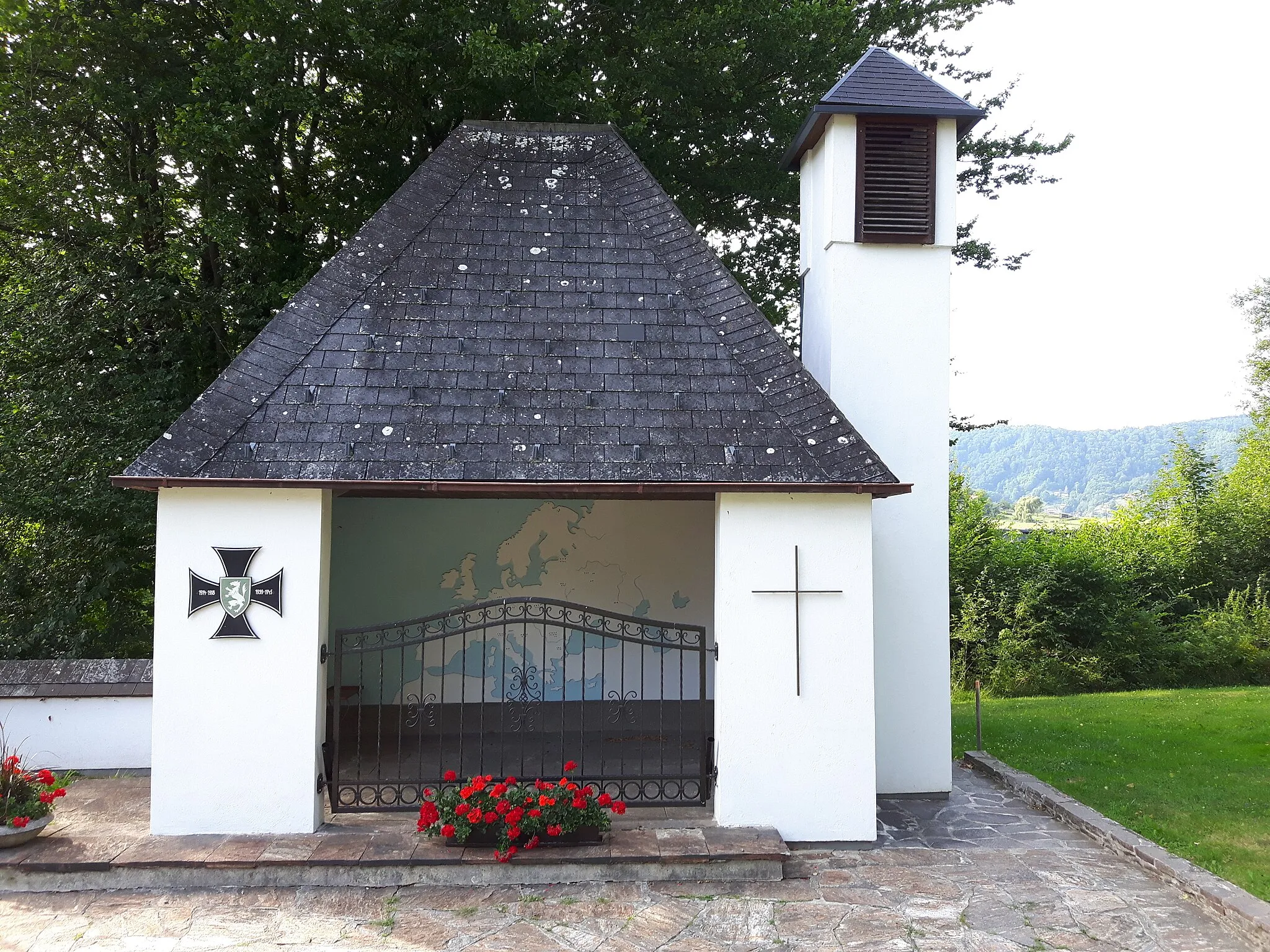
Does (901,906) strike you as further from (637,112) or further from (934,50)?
(934,50)

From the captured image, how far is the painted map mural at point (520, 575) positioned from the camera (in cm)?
1029

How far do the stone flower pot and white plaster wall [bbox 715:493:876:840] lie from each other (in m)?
4.66

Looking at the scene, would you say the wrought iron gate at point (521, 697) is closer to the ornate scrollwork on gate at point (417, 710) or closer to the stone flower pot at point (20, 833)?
the ornate scrollwork on gate at point (417, 710)

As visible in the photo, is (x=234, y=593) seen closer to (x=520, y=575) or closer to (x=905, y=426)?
(x=520, y=575)

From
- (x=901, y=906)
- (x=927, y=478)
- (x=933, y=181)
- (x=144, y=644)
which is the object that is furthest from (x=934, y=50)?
(x=144, y=644)

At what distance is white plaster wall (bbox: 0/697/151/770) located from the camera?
853 centimetres

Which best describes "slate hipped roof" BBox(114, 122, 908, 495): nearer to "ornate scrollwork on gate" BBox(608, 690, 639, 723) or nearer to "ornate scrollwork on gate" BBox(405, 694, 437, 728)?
"ornate scrollwork on gate" BBox(608, 690, 639, 723)

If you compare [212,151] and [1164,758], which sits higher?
[212,151]

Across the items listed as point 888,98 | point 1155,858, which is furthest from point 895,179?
point 1155,858

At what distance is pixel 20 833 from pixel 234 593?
2035 millimetres

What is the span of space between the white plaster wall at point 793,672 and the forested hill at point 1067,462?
9896cm

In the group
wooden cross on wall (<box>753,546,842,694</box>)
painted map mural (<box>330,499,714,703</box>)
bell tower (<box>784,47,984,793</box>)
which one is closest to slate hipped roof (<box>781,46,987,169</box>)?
Result: bell tower (<box>784,47,984,793</box>)

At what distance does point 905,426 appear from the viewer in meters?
8.54

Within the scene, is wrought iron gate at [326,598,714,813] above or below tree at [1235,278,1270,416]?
below
